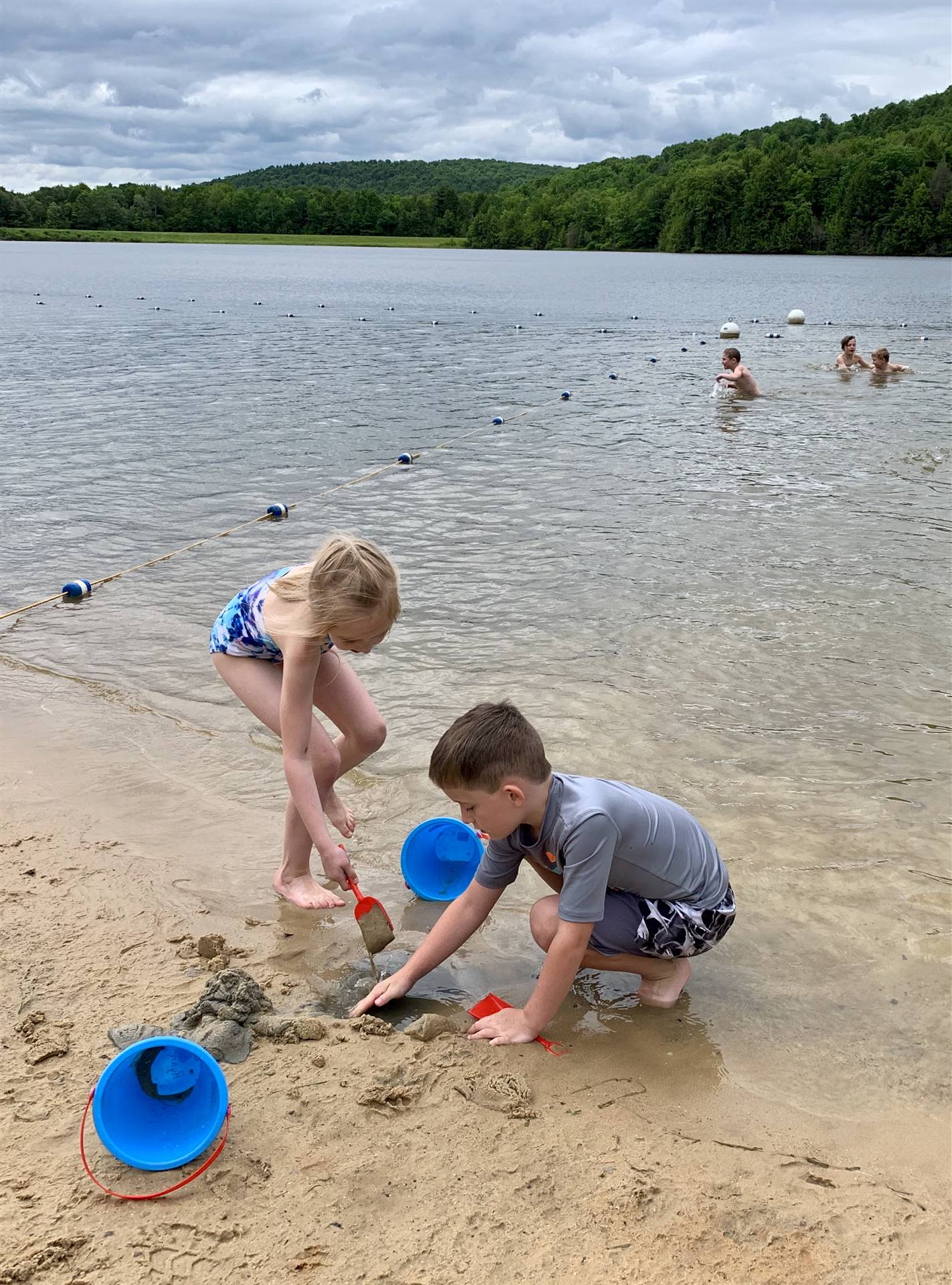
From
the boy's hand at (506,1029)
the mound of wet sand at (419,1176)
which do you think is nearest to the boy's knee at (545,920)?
the boy's hand at (506,1029)

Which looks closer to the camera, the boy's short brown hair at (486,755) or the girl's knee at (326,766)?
the boy's short brown hair at (486,755)

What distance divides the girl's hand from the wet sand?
310mm

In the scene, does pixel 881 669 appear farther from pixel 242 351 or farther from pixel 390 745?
pixel 242 351

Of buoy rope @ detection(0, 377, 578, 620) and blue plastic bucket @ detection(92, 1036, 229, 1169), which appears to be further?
buoy rope @ detection(0, 377, 578, 620)

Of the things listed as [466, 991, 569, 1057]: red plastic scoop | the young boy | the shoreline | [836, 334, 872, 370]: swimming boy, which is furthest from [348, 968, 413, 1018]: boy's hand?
the shoreline

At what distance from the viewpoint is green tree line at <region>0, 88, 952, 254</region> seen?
9212 centimetres

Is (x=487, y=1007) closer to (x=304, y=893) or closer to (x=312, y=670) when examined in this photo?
(x=304, y=893)

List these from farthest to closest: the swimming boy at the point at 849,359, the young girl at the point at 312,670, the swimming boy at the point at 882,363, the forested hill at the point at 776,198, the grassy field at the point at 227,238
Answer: the grassy field at the point at 227,238 → the forested hill at the point at 776,198 → the swimming boy at the point at 849,359 → the swimming boy at the point at 882,363 → the young girl at the point at 312,670

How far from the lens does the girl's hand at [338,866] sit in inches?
146

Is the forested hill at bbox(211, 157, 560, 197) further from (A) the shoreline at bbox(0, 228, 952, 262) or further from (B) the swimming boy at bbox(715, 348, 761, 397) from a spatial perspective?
(B) the swimming boy at bbox(715, 348, 761, 397)

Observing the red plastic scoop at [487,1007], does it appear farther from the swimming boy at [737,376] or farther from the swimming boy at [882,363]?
the swimming boy at [882,363]

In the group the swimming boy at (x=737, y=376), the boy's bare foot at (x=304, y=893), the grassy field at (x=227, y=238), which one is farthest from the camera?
the grassy field at (x=227, y=238)

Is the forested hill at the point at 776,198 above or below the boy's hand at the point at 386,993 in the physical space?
above

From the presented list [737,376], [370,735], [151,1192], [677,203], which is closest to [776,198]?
[677,203]
